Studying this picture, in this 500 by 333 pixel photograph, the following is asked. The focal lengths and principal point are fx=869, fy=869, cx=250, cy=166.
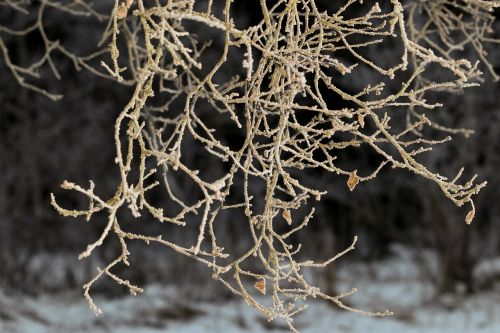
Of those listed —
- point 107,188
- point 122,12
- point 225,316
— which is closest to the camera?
point 122,12

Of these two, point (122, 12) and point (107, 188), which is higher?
point (107, 188)

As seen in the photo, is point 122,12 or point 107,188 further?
point 107,188

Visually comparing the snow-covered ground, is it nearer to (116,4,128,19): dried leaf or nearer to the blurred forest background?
the blurred forest background

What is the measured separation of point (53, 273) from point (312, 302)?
274 centimetres

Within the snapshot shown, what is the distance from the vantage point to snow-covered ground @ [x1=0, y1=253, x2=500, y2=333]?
7648mm

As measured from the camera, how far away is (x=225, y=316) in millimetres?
8242

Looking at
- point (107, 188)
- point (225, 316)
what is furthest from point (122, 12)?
point (107, 188)

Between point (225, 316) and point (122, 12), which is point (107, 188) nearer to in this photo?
point (225, 316)

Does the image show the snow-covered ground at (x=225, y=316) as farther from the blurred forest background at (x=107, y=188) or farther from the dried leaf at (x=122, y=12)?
the dried leaf at (x=122, y=12)

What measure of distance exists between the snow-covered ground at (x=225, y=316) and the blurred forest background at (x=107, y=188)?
0.88 feet

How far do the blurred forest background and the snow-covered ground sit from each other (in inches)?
10.6

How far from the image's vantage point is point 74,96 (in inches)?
373

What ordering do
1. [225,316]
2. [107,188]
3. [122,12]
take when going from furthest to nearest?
[107,188] < [225,316] < [122,12]

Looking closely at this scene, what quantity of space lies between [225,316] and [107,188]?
228 centimetres
